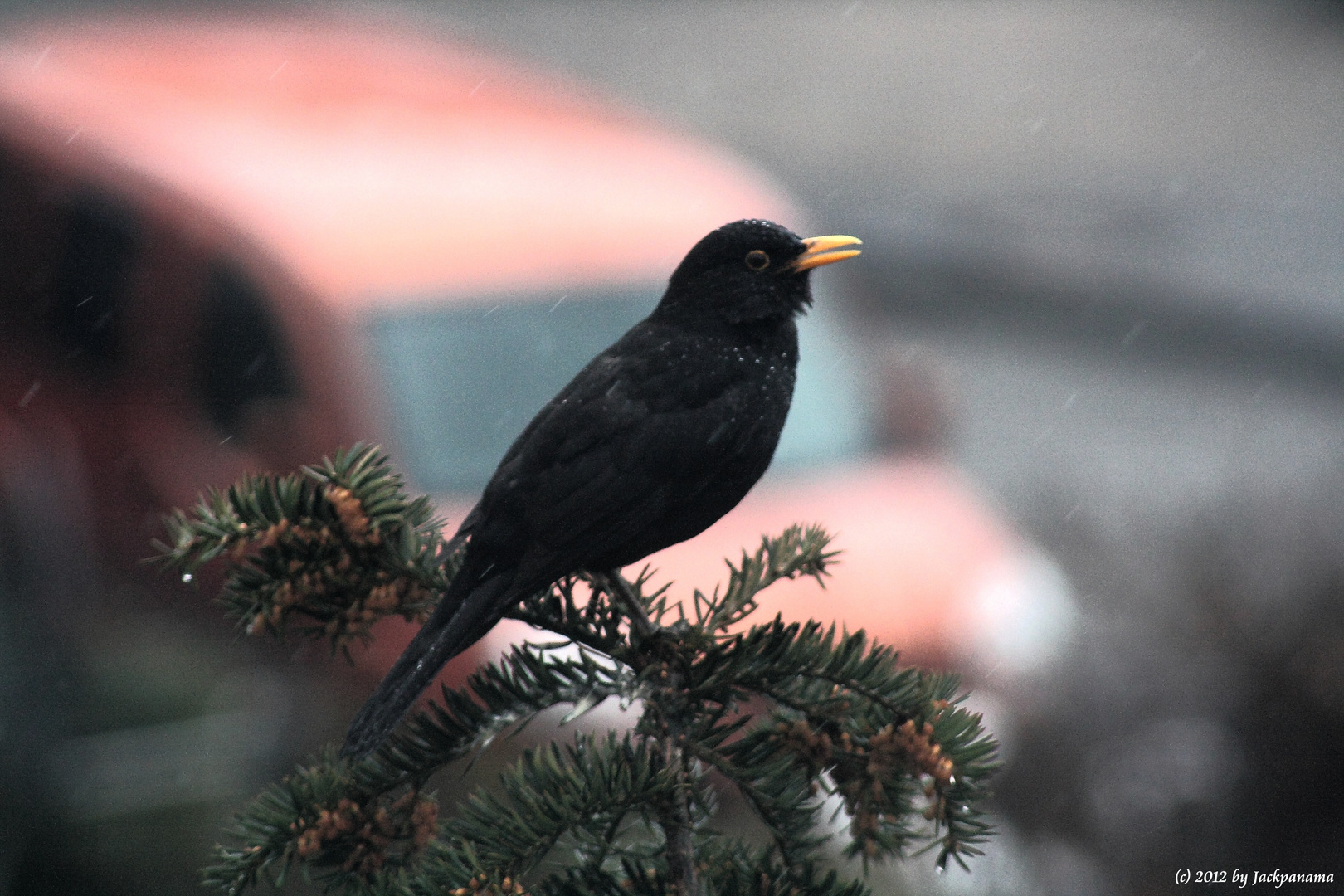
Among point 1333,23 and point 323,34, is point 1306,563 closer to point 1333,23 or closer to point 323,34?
point 323,34

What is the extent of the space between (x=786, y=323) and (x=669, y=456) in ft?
1.52

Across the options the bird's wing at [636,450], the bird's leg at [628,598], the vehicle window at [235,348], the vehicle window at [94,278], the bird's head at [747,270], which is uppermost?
the vehicle window at [94,278]

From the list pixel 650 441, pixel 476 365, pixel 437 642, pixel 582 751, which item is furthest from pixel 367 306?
pixel 582 751

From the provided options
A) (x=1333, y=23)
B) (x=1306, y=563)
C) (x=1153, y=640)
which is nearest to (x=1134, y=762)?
(x=1153, y=640)

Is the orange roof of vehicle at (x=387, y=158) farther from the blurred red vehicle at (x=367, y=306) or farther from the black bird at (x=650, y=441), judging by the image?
the black bird at (x=650, y=441)

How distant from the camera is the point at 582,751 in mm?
1443

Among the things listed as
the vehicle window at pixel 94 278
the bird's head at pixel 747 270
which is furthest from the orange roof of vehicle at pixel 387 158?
the bird's head at pixel 747 270

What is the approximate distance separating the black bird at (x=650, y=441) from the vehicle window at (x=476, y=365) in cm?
221

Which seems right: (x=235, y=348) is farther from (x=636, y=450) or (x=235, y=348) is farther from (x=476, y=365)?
(x=636, y=450)

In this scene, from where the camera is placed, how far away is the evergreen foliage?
1395mm

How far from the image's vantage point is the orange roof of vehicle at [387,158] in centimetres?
530

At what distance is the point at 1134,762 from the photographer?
10.2 ft

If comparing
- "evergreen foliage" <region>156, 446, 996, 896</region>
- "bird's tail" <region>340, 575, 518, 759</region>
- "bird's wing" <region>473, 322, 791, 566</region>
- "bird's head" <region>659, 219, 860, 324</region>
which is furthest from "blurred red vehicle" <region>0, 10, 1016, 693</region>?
"evergreen foliage" <region>156, 446, 996, 896</region>

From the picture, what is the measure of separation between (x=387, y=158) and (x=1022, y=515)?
3836 millimetres
